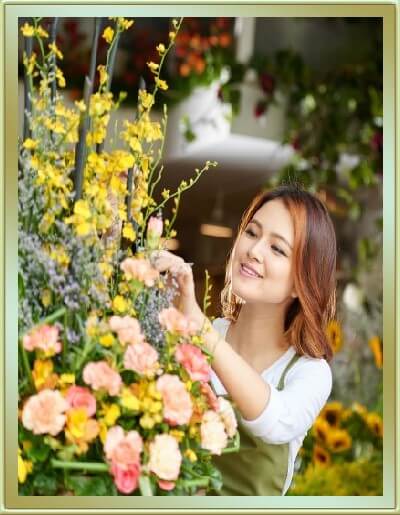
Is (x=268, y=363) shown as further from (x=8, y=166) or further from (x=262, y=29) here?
(x=262, y=29)

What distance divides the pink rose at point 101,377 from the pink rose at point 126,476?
0.11m

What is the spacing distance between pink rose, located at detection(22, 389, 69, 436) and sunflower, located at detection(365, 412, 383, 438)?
1866 mm

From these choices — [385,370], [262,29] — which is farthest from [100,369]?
[262,29]

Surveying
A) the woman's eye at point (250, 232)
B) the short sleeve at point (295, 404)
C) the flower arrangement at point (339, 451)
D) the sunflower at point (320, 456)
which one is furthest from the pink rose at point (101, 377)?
the sunflower at point (320, 456)

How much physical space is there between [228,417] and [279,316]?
192 mm

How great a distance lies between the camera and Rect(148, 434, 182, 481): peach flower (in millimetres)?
1291

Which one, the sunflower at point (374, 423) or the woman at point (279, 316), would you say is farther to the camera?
the sunflower at point (374, 423)

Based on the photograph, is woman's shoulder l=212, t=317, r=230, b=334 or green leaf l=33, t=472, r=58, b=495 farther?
woman's shoulder l=212, t=317, r=230, b=334

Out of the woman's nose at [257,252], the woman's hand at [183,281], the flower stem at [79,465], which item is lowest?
the flower stem at [79,465]

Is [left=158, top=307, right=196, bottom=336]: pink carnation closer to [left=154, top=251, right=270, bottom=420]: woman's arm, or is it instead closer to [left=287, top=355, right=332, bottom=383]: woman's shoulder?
[left=154, top=251, right=270, bottom=420]: woman's arm

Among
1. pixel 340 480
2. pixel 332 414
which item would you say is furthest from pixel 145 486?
pixel 332 414

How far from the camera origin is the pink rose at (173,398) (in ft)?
4.25

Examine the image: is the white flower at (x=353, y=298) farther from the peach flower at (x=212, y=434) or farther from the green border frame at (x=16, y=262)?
the peach flower at (x=212, y=434)

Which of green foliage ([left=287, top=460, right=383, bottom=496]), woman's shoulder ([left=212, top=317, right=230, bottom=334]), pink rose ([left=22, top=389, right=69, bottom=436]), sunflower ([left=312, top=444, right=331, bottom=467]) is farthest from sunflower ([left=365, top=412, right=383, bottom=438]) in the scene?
pink rose ([left=22, top=389, right=69, bottom=436])
